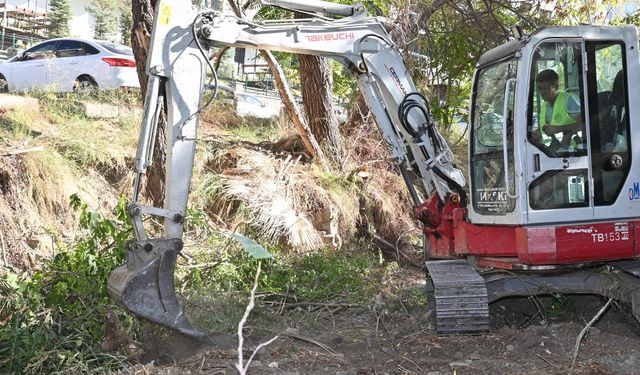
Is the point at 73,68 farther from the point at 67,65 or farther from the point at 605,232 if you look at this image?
the point at 605,232

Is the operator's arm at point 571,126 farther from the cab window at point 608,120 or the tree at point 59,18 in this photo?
the tree at point 59,18

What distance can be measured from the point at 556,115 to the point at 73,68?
395 inches

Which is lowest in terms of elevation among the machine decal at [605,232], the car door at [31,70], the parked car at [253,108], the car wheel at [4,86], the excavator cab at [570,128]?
the machine decal at [605,232]

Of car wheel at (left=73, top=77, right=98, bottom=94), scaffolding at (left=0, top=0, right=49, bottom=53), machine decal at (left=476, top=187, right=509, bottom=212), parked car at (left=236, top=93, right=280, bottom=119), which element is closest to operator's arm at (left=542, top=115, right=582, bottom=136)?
machine decal at (left=476, top=187, right=509, bottom=212)

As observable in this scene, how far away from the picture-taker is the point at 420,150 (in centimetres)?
765

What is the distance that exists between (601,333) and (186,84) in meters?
4.02

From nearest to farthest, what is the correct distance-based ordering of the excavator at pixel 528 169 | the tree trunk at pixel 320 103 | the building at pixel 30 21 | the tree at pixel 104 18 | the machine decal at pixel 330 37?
the excavator at pixel 528 169
the machine decal at pixel 330 37
the tree trunk at pixel 320 103
the building at pixel 30 21
the tree at pixel 104 18

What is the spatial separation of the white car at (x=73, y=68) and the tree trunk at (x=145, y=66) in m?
4.63

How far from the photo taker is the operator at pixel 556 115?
6637 millimetres

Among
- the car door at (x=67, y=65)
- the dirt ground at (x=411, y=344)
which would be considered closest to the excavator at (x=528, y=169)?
the dirt ground at (x=411, y=344)

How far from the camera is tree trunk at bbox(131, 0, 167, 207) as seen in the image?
8633mm

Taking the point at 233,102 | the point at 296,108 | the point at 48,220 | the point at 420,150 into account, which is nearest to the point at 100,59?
the point at 233,102

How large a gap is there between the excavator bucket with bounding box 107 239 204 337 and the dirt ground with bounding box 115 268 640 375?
1.11 feet

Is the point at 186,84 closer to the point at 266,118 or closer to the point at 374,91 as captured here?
the point at 374,91
